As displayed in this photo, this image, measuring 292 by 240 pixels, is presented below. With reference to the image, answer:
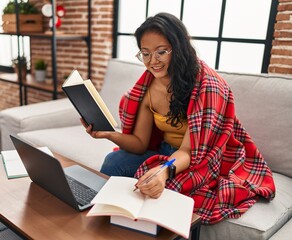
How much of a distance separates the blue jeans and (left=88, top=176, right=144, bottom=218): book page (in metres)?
0.42

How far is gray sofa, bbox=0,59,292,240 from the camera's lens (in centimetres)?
114

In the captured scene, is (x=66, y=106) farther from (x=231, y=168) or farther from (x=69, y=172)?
(x=231, y=168)

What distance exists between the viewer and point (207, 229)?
1172 millimetres

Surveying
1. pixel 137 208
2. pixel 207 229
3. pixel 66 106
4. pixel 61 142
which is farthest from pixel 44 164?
pixel 66 106

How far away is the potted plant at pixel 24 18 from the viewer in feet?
9.33

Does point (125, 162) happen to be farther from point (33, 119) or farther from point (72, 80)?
point (33, 119)

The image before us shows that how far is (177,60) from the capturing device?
1222 millimetres

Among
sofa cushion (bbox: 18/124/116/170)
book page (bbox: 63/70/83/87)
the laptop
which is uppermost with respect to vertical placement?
book page (bbox: 63/70/83/87)

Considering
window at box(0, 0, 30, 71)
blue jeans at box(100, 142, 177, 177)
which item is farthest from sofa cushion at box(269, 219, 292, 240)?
window at box(0, 0, 30, 71)

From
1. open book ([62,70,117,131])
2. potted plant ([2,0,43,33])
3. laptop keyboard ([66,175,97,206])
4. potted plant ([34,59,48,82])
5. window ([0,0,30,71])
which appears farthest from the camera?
window ([0,0,30,71])

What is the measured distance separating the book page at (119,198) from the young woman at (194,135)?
16 cm

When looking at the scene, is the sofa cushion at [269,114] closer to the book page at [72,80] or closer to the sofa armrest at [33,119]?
the book page at [72,80]

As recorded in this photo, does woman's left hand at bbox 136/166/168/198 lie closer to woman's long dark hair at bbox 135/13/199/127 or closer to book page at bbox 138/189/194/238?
book page at bbox 138/189/194/238

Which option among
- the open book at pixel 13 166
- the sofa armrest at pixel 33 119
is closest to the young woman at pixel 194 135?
the open book at pixel 13 166
